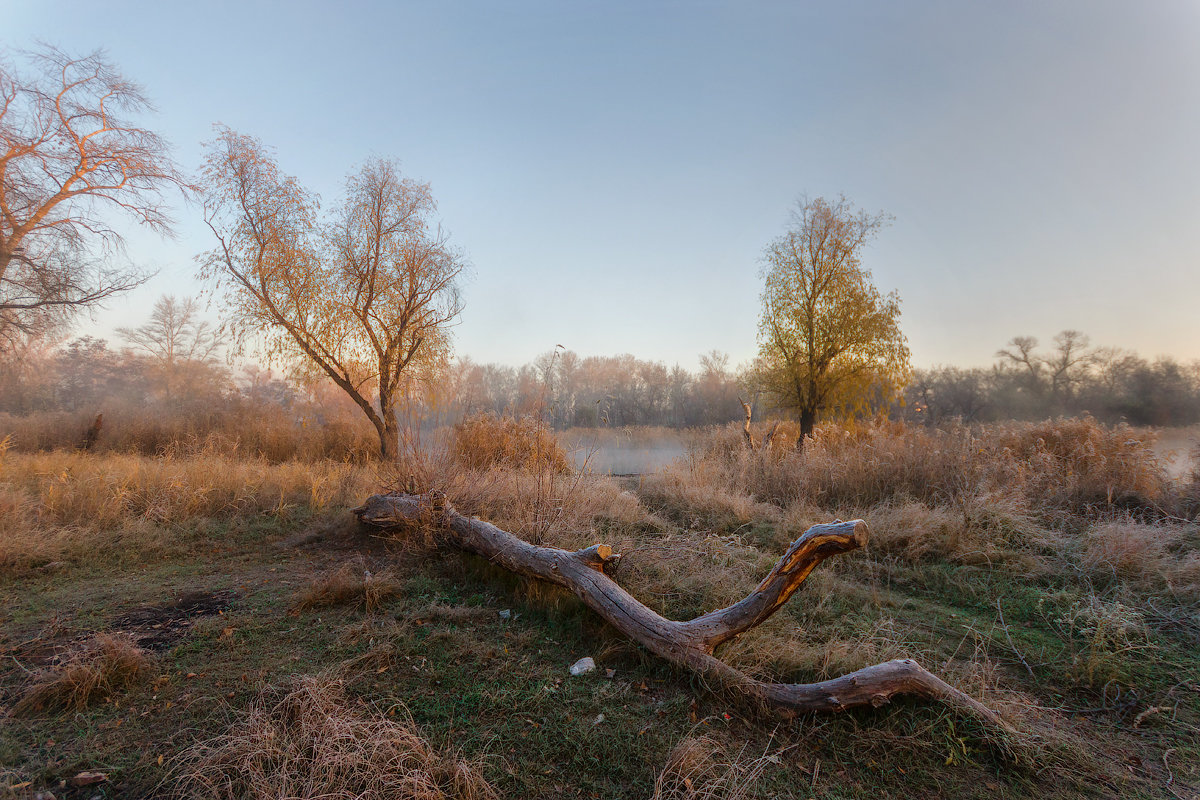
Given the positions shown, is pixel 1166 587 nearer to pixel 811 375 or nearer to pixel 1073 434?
pixel 1073 434

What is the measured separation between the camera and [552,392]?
5.83 meters

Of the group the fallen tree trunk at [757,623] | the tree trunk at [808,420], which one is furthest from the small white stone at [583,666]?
the tree trunk at [808,420]

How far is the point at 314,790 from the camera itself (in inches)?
82.0

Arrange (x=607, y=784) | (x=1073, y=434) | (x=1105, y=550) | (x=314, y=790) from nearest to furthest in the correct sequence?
(x=314, y=790) < (x=607, y=784) < (x=1105, y=550) < (x=1073, y=434)

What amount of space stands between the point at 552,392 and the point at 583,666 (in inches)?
123

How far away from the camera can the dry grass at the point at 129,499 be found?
5.62 meters

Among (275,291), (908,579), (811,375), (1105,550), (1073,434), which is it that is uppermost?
(275,291)

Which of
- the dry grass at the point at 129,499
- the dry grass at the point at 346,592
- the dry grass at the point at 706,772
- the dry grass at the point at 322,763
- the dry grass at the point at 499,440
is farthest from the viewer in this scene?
the dry grass at the point at 499,440

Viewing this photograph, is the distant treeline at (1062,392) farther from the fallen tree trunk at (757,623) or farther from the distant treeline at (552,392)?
the fallen tree trunk at (757,623)

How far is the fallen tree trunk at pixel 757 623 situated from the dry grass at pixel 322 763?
1.41 metres

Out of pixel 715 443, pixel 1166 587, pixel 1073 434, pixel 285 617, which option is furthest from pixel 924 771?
pixel 715 443

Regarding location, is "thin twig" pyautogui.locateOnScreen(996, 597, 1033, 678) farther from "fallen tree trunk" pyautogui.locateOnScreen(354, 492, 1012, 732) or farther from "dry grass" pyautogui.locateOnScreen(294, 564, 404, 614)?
"dry grass" pyautogui.locateOnScreen(294, 564, 404, 614)

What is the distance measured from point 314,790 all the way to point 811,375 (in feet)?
48.3

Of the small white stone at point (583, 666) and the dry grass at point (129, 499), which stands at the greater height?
the dry grass at point (129, 499)
